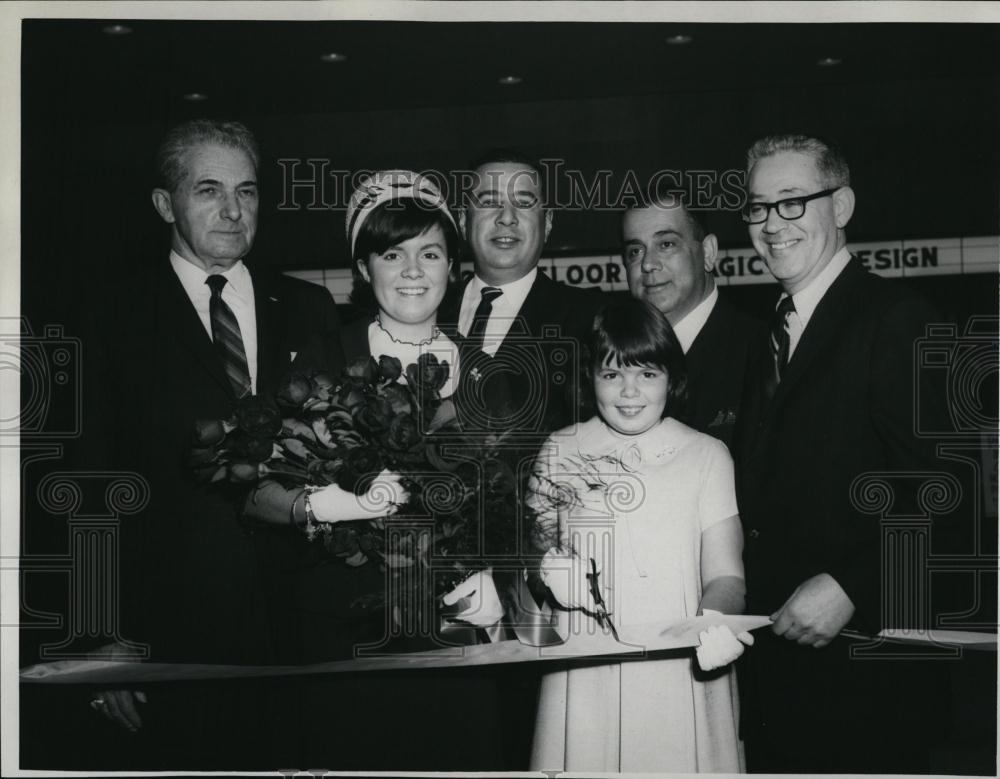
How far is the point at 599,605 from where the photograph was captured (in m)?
3.27

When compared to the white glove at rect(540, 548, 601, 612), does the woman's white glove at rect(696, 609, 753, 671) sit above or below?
below

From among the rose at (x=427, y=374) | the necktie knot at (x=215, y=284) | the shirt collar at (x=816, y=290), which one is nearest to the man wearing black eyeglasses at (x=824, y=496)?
the shirt collar at (x=816, y=290)

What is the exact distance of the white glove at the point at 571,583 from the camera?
10.8ft

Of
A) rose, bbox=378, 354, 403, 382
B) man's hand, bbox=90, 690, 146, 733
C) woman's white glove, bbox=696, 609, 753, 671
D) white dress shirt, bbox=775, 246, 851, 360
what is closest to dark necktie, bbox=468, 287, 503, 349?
rose, bbox=378, 354, 403, 382

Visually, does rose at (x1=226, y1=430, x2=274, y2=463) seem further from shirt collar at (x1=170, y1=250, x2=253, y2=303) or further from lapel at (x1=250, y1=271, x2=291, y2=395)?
shirt collar at (x1=170, y1=250, x2=253, y2=303)

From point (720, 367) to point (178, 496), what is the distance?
1723mm

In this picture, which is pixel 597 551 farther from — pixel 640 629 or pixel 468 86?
pixel 468 86

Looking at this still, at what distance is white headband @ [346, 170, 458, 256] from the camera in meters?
3.38

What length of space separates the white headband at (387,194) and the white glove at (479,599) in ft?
3.54

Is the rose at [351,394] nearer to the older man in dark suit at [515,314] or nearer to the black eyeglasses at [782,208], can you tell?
the older man in dark suit at [515,314]

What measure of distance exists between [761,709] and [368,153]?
83.5 inches

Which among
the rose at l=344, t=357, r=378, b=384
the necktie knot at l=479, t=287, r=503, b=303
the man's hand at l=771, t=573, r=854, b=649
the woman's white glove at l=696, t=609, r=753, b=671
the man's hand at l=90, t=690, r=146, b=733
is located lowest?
the man's hand at l=90, t=690, r=146, b=733

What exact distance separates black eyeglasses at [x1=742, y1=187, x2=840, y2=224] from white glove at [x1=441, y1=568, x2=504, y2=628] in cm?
136

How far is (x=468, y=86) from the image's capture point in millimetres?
3564
